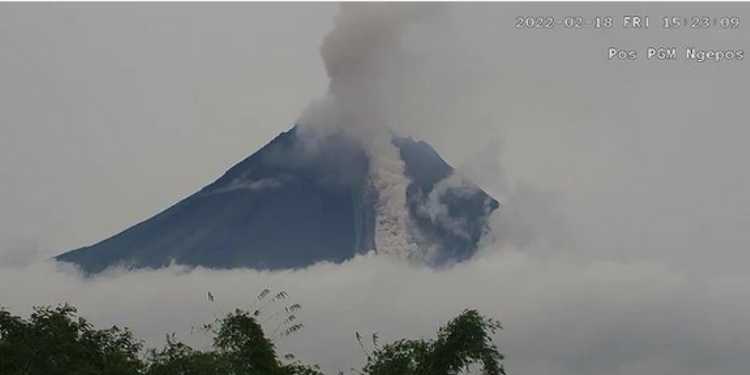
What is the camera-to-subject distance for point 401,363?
173 ft

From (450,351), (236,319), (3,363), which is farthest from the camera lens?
(236,319)

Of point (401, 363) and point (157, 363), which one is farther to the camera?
point (401, 363)

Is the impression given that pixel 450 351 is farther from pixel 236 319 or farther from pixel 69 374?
pixel 69 374

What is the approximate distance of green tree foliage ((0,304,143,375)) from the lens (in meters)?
45.1

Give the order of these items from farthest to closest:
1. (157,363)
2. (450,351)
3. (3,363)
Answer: (450,351) < (157,363) < (3,363)

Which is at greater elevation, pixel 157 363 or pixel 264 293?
pixel 264 293

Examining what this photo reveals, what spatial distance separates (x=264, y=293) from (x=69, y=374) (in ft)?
43.8

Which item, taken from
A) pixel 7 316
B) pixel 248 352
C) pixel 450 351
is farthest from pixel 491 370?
pixel 7 316

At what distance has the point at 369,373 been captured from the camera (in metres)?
53.9

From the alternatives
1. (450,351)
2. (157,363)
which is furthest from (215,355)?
(450,351)

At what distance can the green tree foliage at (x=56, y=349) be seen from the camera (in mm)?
45062

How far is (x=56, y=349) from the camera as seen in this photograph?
46219 mm

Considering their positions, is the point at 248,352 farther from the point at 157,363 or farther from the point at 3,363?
the point at 3,363

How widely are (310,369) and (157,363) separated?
960cm
